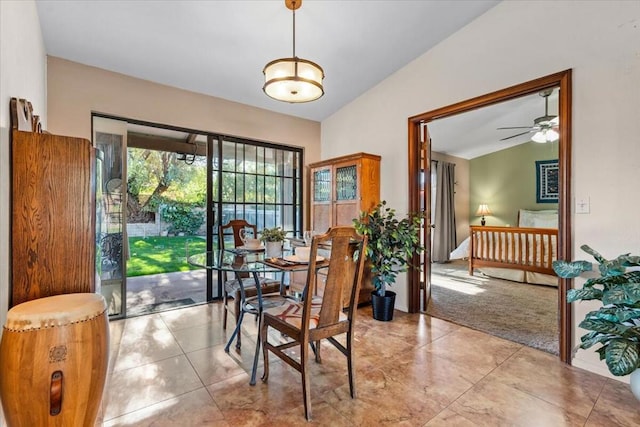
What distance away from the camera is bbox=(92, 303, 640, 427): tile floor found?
1657 mm

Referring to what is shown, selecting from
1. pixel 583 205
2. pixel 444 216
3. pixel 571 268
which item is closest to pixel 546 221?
pixel 444 216

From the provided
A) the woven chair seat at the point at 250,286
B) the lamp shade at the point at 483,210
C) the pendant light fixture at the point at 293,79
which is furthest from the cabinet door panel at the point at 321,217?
the lamp shade at the point at 483,210

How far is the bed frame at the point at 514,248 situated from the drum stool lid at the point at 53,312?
512 cm

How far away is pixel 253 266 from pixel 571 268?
2.11m

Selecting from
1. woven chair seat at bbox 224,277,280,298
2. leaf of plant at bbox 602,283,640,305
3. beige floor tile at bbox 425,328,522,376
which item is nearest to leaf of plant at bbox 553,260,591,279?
leaf of plant at bbox 602,283,640,305

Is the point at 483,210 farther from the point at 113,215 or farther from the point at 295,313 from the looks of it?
the point at 113,215

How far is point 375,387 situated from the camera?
6.36 feet

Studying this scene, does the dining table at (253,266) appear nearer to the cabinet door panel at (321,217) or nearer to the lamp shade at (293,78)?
the lamp shade at (293,78)

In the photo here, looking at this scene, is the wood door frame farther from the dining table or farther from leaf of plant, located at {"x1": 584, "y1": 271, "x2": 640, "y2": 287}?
the dining table

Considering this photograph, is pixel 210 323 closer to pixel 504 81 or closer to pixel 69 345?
pixel 69 345

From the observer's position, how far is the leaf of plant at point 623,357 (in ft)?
4.98

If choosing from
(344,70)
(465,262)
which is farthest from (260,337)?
(465,262)

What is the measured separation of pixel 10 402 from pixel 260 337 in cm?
120

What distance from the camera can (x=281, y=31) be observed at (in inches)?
106
